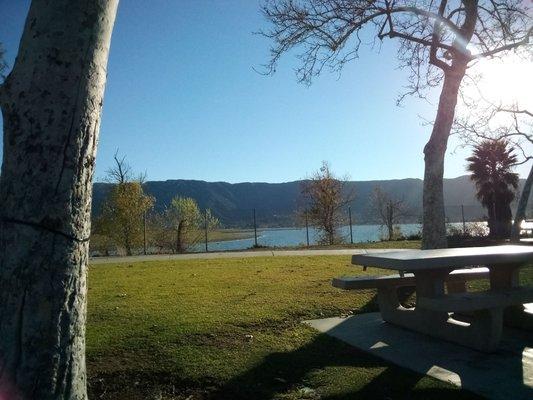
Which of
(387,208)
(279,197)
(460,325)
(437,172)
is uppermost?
(279,197)

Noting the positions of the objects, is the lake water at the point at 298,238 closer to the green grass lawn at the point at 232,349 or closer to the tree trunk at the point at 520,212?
the tree trunk at the point at 520,212

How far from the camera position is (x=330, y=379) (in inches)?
147

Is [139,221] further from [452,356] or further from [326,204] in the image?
[452,356]

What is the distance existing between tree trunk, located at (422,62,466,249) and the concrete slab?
232 centimetres

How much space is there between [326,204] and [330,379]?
29040mm

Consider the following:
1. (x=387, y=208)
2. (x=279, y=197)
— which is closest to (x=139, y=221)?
(x=387, y=208)

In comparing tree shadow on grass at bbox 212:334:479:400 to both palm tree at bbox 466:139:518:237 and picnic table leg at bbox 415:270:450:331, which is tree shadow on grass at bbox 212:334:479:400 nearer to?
picnic table leg at bbox 415:270:450:331

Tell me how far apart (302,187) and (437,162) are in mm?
27053

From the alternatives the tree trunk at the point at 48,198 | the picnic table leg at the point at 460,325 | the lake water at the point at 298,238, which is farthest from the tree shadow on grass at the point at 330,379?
the lake water at the point at 298,238

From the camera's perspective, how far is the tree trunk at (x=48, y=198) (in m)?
2.01

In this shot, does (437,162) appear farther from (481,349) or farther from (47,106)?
(47,106)

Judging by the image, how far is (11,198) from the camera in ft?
6.84

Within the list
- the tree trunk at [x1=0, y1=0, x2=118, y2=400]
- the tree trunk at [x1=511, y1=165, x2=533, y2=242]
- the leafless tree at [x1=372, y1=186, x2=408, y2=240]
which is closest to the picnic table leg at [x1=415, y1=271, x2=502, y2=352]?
Answer: the tree trunk at [x1=0, y1=0, x2=118, y2=400]

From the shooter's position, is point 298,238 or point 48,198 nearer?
point 48,198
